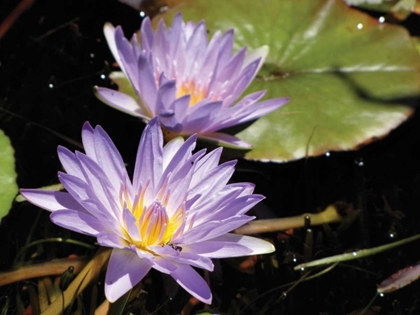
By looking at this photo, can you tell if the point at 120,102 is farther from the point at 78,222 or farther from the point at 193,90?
the point at 78,222

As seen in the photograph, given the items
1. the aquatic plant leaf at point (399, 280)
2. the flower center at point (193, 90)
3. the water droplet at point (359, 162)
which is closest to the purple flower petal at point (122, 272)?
the flower center at point (193, 90)

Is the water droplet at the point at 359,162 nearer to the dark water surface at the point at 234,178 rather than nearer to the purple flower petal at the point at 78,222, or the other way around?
the dark water surface at the point at 234,178

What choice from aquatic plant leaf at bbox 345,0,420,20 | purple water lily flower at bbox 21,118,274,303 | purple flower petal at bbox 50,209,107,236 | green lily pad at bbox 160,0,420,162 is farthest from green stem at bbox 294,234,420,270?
aquatic plant leaf at bbox 345,0,420,20

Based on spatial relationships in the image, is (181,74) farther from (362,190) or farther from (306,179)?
(362,190)

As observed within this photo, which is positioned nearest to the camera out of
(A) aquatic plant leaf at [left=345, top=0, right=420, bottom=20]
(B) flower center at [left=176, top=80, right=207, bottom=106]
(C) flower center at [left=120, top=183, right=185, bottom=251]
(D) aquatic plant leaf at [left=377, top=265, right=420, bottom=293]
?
(C) flower center at [left=120, top=183, right=185, bottom=251]

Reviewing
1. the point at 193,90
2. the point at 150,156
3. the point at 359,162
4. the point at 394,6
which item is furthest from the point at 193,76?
the point at 394,6

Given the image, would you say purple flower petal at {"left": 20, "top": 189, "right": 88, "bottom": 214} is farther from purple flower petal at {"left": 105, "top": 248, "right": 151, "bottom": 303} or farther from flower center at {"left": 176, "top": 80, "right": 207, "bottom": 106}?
flower center at {"left": 176, "top": 80, "right": 207, "bottom": 106}
